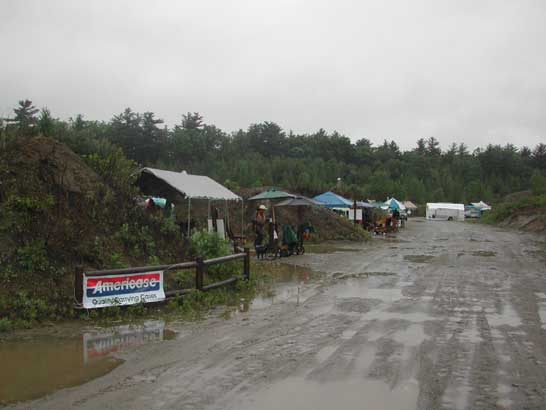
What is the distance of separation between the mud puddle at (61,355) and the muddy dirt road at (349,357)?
0.28 m

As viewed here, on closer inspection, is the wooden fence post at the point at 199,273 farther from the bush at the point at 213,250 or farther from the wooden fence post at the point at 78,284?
the wooden fence post at the point at 78,284

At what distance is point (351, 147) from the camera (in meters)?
124

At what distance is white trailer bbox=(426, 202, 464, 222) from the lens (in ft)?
282

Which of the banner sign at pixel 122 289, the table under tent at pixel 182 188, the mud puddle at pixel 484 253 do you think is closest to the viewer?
the banner sign at pixel 122 289

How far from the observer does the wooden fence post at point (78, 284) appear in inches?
363

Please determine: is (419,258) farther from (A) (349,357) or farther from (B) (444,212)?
(B) (444,212)

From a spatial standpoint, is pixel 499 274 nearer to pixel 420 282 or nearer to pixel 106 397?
pixel 420 282

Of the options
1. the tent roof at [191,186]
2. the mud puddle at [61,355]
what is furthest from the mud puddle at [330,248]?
the mud puddle at [61,355]

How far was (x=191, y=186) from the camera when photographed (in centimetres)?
1966

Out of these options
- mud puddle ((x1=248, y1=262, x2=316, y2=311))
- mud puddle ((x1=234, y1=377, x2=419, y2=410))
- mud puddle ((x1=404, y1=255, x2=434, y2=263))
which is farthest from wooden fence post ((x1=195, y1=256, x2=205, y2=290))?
mud puddle ((x1=404, y1=255, x2=434, y2=263))

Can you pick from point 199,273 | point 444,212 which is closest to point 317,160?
point 444,212

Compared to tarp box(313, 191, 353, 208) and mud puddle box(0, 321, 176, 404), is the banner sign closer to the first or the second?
mud puddle box(0, 321, 176, 404)

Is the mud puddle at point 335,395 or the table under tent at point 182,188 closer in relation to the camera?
the mud puddle at point 335,395

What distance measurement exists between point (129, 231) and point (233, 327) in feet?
13.9
